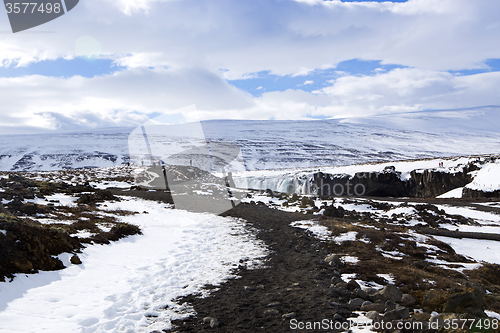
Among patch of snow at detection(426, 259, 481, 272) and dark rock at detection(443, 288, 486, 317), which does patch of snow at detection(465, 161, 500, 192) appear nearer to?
patch of snow at detection(426, 259, 481, 272)

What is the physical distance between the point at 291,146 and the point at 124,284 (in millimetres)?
138900

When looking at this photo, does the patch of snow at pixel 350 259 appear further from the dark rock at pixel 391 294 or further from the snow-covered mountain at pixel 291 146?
the snow-covered mountain at pixel 291 146

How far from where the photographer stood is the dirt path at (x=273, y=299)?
5351 mm

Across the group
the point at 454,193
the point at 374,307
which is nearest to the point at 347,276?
the point at 374,307

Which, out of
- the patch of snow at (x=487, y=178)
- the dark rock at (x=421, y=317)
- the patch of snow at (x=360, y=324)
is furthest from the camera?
the patch of snow at (x=487, y=178)

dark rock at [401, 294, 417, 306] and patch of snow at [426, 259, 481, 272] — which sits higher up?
dark rock at [401, 294, 417, 306]

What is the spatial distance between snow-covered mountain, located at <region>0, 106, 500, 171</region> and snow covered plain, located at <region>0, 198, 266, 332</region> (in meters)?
92.6

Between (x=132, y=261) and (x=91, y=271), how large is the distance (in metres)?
1.46

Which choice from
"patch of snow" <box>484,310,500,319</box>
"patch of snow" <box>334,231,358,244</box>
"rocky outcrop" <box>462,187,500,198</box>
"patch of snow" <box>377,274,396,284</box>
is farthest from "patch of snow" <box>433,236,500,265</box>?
"rocky outcrop" <box>462,187,500,198</box>

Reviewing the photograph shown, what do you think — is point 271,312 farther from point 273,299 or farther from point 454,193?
point 454,193

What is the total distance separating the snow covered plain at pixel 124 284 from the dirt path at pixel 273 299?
47 centimetres

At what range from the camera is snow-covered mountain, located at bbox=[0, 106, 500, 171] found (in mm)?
113375

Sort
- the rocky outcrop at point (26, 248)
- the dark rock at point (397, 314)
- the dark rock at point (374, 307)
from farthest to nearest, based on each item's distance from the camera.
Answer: the rocky outcrop at point (26, 248) < the dark rock at point (374, 307) < the dark rock at point (397, 314)

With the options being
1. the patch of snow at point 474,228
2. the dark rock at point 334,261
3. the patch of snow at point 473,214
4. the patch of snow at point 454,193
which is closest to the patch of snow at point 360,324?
the dark rock at point 334,261
